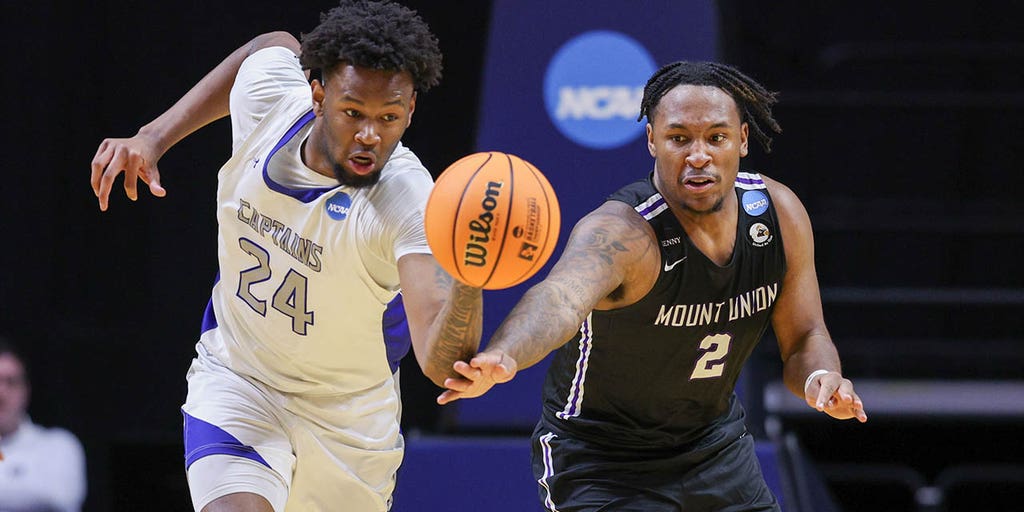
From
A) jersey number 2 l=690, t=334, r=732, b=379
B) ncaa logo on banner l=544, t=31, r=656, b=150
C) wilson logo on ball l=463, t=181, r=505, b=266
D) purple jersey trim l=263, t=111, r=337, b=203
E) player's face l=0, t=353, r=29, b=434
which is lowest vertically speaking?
player's face l=0, t=353, r=29, b=434

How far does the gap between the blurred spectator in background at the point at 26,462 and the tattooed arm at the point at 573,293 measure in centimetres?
396

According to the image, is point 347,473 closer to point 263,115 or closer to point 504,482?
point 263,115

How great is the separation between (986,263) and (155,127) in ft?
18.3

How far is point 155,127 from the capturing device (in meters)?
4.34

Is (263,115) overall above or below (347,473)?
→ above

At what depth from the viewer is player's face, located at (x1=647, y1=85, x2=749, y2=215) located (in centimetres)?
387

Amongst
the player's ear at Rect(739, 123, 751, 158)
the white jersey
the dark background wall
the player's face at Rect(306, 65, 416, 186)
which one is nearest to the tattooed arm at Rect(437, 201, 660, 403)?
the player's ear at Rect(739, 123, 751, 158)

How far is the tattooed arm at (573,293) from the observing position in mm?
3033

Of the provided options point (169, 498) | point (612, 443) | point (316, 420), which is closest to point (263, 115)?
point (316, 420)

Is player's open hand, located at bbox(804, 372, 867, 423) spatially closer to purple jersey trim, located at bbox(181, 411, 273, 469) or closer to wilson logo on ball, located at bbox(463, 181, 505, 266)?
wilson logo on ball, located at bbox(463, 181, 505, 266)

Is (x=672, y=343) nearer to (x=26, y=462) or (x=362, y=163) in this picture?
(x=362, y=163)

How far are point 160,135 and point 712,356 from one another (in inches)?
73.7

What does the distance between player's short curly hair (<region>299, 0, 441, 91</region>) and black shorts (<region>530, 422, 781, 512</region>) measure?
1.17m

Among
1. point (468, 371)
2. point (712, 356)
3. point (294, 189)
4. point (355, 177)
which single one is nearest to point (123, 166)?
point (294, 189)
